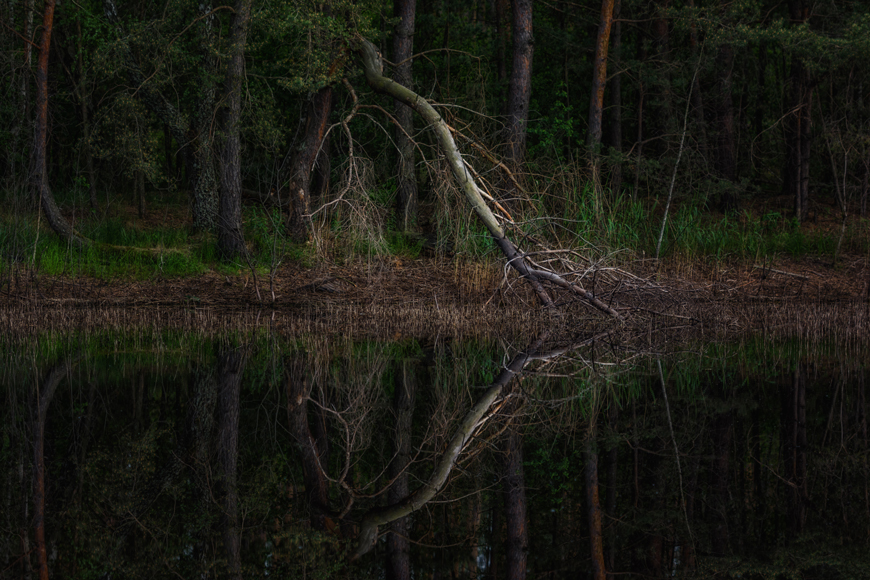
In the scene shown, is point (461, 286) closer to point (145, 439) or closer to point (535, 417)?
point (535, 417)

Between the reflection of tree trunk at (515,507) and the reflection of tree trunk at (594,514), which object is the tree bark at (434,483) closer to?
the reflection of tree trunk at (515,507)

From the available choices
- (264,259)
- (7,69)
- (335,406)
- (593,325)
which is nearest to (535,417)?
(335,406)

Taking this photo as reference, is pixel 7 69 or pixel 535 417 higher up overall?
pixel 7 69

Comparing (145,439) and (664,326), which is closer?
(145,439)

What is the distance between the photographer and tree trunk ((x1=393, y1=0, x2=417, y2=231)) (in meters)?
14.9

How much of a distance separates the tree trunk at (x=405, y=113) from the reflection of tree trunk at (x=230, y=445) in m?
7.24

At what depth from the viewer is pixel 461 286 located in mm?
12570

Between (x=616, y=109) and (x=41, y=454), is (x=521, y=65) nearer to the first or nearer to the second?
(x=616, y=109)

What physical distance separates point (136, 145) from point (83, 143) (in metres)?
2.23

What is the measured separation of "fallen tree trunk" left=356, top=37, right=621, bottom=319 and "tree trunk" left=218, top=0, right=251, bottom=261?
194 cm

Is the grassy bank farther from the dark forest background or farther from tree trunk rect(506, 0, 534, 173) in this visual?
tree trunk rect(506, 0, 534, 173)

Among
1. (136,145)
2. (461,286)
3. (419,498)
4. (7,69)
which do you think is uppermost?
(7,69)

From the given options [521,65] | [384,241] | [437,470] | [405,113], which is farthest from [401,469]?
[521,65]

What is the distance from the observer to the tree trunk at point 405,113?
14.9 m
